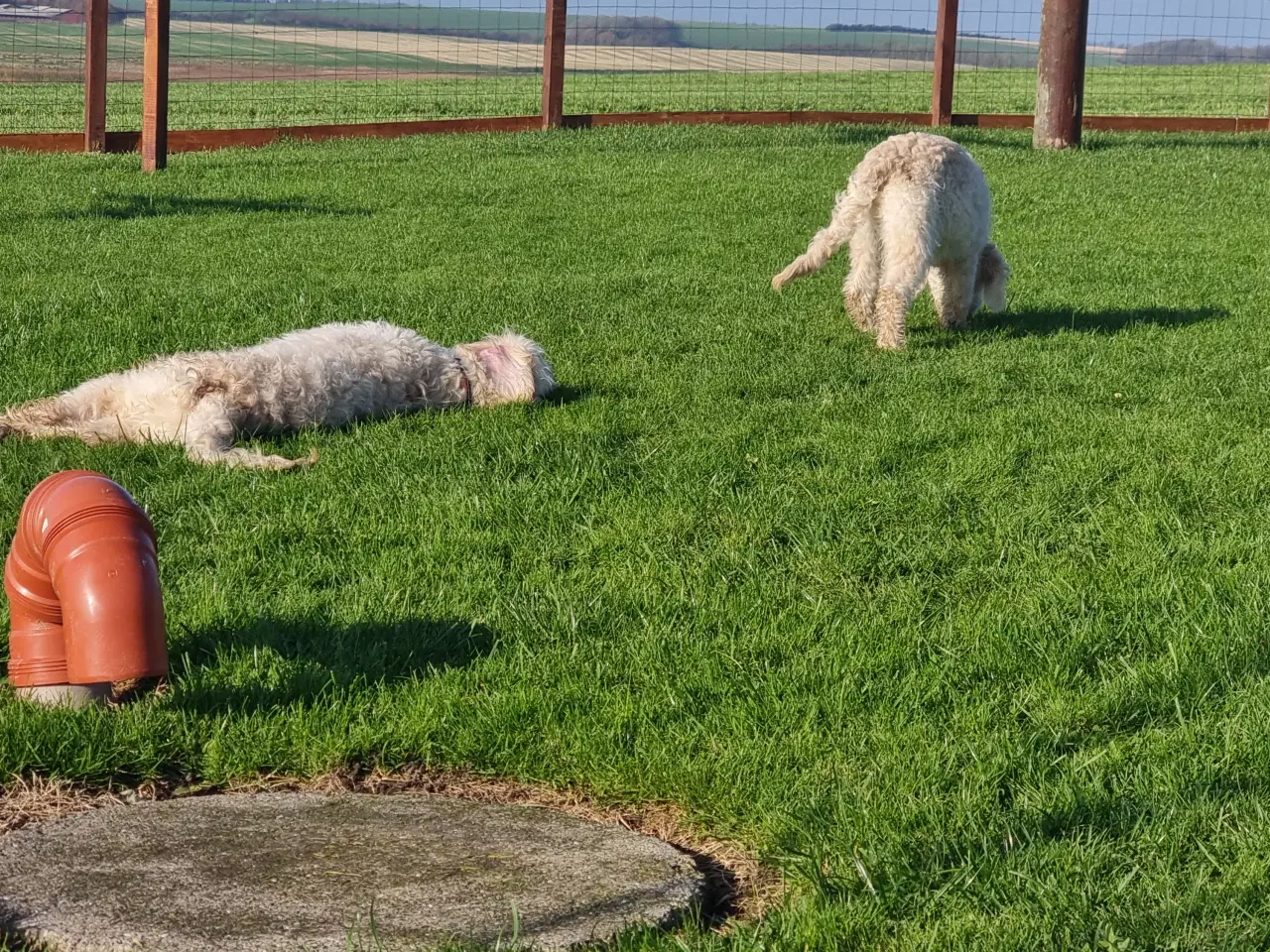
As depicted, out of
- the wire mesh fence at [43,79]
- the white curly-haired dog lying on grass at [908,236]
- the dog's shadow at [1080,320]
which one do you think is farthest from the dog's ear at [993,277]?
the wire mesh fence at [43,79]

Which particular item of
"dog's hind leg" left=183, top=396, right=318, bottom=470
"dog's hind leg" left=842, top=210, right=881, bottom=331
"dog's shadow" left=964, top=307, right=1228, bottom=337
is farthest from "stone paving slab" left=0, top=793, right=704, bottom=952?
"dog's shadow" left=964, top=307, right=1228, bottom=337

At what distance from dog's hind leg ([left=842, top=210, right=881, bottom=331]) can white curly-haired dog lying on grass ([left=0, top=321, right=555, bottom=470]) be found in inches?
91.5

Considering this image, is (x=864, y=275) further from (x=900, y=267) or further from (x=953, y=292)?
(x=953, y=292)

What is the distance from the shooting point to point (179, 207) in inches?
499

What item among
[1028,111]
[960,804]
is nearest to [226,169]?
[960,804]

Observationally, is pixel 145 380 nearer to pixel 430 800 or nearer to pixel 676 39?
pixel 430 800

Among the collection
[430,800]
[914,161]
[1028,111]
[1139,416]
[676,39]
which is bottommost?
[430,800]

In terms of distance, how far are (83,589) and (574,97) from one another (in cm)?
2464

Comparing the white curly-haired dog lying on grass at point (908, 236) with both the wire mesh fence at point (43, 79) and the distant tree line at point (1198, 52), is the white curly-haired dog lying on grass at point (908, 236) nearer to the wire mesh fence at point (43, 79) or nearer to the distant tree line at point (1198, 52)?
the wire mesh fence at point (43, 79)

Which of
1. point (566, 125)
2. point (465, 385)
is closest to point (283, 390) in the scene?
point (465, 385)

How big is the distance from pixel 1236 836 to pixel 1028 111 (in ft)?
73.9

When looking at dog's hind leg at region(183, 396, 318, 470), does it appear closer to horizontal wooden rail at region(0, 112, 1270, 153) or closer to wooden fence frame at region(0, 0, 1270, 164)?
wooden fence frame at region(0, 0, 1270, 164)

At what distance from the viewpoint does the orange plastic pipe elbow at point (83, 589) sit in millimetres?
3467

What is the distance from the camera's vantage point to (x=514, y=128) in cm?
1789
